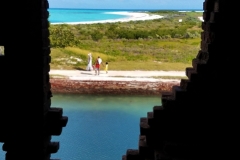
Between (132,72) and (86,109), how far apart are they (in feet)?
17.7

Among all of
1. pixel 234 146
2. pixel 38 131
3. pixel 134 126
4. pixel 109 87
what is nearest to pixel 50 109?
pixel 38 131

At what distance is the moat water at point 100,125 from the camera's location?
12656 millimetres

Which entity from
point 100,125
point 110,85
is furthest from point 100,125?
point 110,85

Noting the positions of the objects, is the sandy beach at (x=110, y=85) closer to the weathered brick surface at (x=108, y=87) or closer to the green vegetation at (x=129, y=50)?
the weathered brick surface at (x=108, y=87)

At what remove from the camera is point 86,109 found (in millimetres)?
17297

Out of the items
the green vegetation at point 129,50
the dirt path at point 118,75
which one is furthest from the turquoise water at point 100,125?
the green vegetation at point 129,50

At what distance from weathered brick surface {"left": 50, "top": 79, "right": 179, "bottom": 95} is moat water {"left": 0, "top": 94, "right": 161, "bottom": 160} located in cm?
26

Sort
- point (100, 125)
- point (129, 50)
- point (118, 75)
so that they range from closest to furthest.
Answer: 1. point (100, 125)
2. point (118, 75)
3. point (129, 50)

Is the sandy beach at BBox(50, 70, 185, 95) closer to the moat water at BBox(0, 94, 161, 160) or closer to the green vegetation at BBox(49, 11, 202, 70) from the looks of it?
the moat water at BBox(0, 94, 161, 160)

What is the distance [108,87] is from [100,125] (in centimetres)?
396

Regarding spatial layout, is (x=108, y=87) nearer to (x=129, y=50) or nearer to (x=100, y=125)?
(x=100, y=125)

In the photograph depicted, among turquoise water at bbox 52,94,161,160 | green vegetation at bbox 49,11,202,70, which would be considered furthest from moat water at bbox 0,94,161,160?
green vegetation at bbox 49,11,202,70

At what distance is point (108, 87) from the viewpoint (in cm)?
1886

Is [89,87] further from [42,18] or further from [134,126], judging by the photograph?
[42,18]
